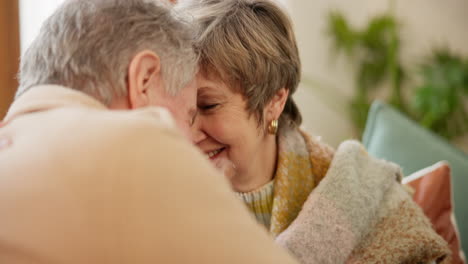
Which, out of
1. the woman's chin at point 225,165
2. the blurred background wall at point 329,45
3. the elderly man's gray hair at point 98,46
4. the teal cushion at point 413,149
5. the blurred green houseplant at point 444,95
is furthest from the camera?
the blurred background wall at point 329,45

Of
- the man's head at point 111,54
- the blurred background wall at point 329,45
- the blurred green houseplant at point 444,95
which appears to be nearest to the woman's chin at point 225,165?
the man's head at point 111,54

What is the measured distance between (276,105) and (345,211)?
35 centimetres

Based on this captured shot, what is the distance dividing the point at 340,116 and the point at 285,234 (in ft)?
9.25

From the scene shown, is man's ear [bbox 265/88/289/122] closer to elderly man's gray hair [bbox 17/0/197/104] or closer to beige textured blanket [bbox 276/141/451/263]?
beige textured blanket [bbox 276/141/451/263]

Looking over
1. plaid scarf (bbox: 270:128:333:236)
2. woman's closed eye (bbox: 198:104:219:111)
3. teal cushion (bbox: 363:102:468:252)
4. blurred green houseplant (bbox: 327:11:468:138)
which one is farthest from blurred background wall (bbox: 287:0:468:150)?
woman's closed eye (bbox: 198:104:219:111)

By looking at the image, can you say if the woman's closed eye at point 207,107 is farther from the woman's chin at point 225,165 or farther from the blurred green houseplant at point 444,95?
the blurred green houseplant at point 444,95

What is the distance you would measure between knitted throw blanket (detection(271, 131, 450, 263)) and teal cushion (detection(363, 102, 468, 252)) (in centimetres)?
57

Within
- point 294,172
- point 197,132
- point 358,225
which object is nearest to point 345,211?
point 358,225

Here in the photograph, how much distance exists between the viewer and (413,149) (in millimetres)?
2314

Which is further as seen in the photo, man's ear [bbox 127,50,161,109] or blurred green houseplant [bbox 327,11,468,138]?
blurred green houseplant [bbox 327,11,468,138]

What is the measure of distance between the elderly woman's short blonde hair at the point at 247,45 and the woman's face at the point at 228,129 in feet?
0.09

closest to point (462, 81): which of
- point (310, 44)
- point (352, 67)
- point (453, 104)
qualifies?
point (453, 104)

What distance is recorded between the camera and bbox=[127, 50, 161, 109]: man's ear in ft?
3.32

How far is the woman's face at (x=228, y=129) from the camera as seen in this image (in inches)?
59.6
